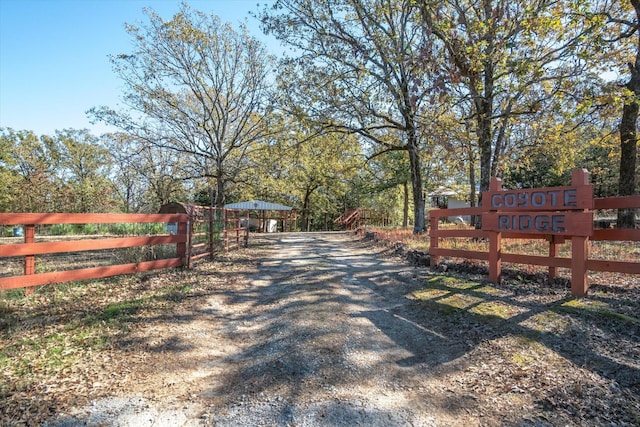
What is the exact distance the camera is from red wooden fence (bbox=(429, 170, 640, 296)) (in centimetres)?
457

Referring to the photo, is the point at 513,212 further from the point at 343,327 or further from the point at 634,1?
the point at 634,1

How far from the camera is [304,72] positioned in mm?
12805

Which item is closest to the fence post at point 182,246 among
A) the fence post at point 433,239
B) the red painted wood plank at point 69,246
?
the red painted wood plank at point 69,246

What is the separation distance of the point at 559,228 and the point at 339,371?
12.1ft

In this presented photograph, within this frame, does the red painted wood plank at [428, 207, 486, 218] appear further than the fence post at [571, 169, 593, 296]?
Yes

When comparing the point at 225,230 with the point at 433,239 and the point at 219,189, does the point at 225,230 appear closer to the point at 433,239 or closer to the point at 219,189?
the point at 433,239

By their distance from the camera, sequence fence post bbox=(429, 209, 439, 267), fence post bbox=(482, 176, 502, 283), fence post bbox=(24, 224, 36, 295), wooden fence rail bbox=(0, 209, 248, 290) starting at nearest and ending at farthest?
wooden fence rail bbox=(0, 209, 248, 290) < fence post bbox=(24, 224, 36, 295) < fence post bbox=(482, 176, 502, 283) < fence post bbox=(429, 209, 439, 267)

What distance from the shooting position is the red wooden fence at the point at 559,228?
457 cm

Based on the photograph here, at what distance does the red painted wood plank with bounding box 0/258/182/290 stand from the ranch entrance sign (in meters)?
5.91

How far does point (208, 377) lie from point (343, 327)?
1667mm

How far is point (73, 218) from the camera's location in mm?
5461

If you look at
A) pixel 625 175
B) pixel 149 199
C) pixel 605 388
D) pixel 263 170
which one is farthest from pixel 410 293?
pixel 149 199

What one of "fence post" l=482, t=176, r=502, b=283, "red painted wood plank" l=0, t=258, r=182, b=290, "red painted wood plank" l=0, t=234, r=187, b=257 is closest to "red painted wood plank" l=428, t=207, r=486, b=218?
"fence post" l=482, t=176, r=502, b=283

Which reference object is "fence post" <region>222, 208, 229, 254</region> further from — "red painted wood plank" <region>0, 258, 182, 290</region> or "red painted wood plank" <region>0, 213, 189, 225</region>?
"red painted wood plank" <region>0, 258, 182, 290</region>
